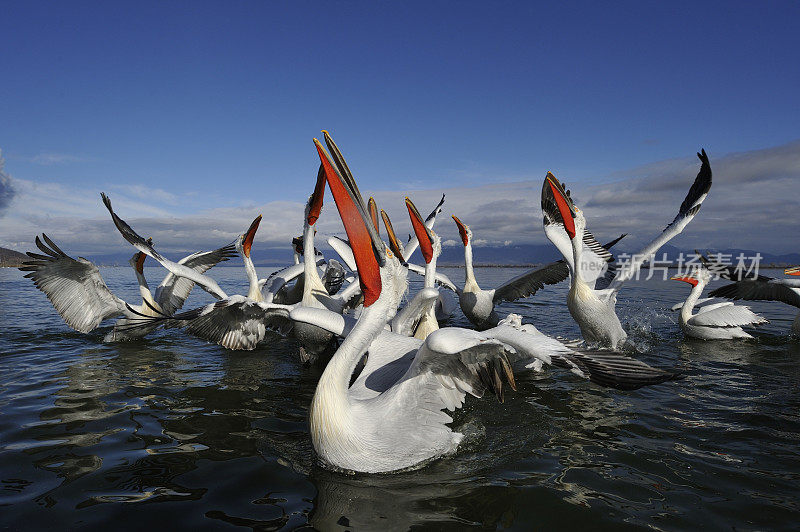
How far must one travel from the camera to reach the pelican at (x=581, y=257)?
6.54 meters

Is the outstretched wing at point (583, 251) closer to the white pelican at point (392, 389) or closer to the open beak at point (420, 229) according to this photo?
the open beak at point (420, 229)

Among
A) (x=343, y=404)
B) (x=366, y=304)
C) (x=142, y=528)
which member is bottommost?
(x=142, y=528)

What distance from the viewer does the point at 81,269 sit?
283 inches

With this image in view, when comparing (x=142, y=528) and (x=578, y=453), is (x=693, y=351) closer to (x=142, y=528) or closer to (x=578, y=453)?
(x=578, y=453)

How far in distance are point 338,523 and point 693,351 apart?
292 inches

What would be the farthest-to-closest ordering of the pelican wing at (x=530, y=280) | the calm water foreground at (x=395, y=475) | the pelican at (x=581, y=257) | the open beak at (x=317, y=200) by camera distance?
the pelican wing at (x=530, y=280) → the pelican at (x=581, y=257) → the open beak at (x=317, y=200) → the calm water foreground at (x=395, y=475)

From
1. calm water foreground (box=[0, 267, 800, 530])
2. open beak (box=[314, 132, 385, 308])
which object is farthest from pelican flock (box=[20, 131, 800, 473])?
calm water foreground (box=[0, 267, 800, 530])

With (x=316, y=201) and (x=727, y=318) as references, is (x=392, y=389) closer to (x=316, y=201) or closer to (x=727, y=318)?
(x=316, y=201)

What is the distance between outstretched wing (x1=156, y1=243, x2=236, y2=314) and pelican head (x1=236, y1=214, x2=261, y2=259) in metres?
1.29

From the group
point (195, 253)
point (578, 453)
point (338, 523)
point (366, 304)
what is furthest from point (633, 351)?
point (195, 253)

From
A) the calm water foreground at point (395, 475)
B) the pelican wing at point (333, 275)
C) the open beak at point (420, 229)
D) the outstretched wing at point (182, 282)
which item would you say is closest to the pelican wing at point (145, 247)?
the calm water foreground at point (395, 475)

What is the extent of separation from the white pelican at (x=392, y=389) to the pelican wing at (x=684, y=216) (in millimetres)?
4535

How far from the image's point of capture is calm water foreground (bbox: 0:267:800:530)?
2.71m

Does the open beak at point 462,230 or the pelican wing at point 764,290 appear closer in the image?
the pelican wing at point 764,290
